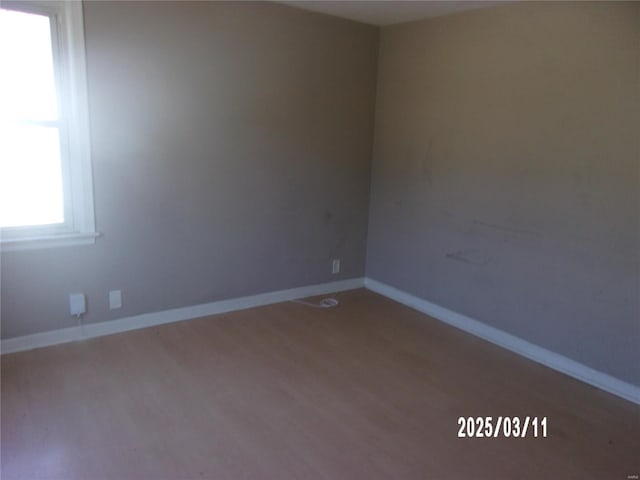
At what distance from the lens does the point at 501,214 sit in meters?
3.18

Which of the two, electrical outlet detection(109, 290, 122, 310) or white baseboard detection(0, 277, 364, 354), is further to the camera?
electrical outlet detection(109, 290, 122, 310)

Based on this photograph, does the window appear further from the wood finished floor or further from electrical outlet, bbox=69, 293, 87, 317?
the wood finished floor

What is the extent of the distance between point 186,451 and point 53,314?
4.72ft

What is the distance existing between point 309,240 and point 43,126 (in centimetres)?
203

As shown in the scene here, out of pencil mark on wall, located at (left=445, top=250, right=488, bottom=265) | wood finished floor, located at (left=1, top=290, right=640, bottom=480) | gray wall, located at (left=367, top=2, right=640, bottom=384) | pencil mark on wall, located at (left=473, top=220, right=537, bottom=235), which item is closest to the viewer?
wood finished floor, located at (left=1, top=290, right=640, bottom=480)

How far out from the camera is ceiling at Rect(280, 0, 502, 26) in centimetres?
312

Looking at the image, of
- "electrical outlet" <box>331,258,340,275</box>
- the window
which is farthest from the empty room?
"electrical outlet" <box>331,258,340,275</box>

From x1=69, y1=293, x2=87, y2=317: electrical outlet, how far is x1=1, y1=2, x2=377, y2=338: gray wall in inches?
1.7

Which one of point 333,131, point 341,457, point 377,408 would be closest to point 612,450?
point 377,408

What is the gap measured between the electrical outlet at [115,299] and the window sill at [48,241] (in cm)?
36

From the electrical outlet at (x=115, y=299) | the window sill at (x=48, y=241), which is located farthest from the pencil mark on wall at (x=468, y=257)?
the window sill at (x=48, y=241)

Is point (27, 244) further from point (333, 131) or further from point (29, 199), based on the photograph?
point (333, 131)

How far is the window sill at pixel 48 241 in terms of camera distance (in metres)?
2.70

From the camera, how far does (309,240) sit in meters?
3.94
